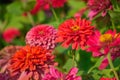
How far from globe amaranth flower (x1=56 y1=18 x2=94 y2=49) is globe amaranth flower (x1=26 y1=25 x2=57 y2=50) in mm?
60

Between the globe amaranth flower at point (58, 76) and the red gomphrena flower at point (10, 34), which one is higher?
the red gomphrena flower at point (10, 34)

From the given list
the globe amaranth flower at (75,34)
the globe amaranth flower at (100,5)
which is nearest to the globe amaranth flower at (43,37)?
the globe amaranth flower at (75,34)

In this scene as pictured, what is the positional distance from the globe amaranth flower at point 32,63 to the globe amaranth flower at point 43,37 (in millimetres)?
87

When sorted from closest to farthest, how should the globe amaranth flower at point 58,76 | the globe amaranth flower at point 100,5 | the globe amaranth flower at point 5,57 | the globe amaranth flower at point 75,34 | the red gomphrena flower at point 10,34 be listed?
the globe amaranth flower at point 58,76, the globe amaranth flower at point 75,34, the globe amaranth flower at point 5,57, the globe amaranth flower at point 100,5, the red gomphrena flower at point 10,34

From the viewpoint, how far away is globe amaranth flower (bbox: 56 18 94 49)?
1455mm

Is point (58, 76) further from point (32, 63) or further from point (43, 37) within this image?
point (43, 37)

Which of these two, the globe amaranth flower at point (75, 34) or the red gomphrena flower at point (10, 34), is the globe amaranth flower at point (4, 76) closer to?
the globe amaranth flower at point (75, 34)

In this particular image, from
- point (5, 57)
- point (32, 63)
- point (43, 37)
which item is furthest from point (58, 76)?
point (5, 57)

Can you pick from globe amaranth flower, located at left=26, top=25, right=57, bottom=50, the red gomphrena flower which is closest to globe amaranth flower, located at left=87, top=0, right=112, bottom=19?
globe amaranth flower, located at left=26, top=25, right=57, bottom=50

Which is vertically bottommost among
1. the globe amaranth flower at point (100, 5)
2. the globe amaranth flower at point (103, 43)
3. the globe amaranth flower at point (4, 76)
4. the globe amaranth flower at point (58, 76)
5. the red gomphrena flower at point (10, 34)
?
the globe amaranth flower at point (58, 76)

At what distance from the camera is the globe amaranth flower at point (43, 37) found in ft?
5.05

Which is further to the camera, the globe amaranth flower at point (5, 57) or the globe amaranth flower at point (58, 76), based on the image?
the globe amaranth flower at point (5, 57)

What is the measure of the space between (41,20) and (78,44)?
1.74 m

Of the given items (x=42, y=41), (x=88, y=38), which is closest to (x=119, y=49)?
(x=88, y=38)
